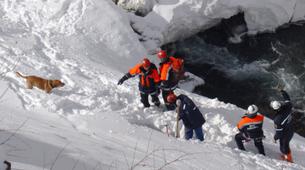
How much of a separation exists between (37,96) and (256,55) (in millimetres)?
9007

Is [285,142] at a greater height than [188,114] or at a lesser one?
lesser

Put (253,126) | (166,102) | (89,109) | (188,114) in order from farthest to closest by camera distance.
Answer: (166,102), (89,109), (188,114), (253,126)

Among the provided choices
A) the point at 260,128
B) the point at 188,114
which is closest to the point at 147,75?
the point at 188,114

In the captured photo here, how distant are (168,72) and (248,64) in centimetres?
678

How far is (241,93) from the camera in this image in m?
13.6

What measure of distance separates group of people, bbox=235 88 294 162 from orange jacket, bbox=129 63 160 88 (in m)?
2.01

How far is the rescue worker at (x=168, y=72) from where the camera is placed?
8.61 meters

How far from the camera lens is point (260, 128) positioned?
7871 mm

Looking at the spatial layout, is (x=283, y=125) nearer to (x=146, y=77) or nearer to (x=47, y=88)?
(x=146, y=77)

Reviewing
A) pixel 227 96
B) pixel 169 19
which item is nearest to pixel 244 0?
pixel 169 19

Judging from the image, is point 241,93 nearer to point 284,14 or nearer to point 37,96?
point 284,14

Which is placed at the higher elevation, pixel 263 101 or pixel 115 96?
pixel 115 96

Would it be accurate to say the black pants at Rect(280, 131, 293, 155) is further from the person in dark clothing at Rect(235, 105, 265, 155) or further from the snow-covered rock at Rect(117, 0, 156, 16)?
the snow-covered rock at Rect(117, 0, 156, 16)

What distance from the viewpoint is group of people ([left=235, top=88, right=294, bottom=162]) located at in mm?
7867
